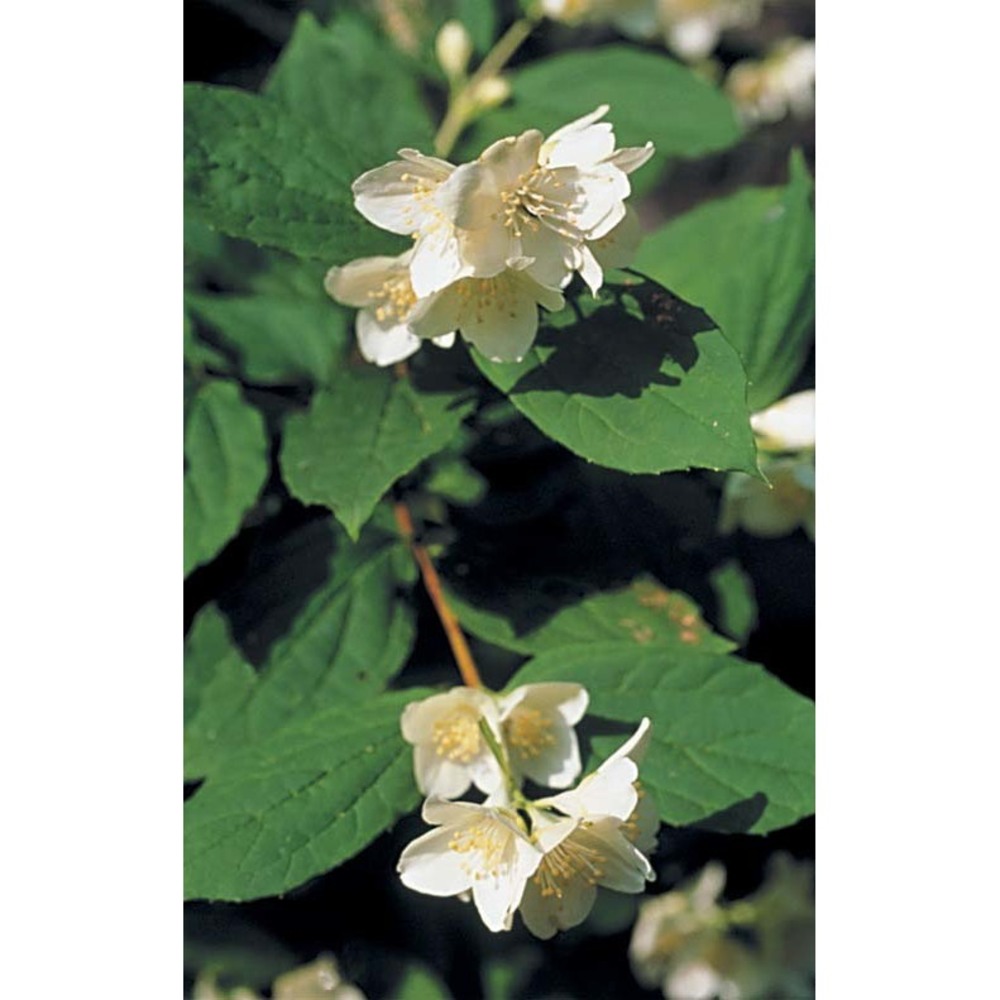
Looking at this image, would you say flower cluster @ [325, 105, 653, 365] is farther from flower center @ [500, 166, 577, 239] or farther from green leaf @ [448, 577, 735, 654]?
green leaf @ [448, 577, 735, 654]

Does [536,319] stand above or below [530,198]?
below

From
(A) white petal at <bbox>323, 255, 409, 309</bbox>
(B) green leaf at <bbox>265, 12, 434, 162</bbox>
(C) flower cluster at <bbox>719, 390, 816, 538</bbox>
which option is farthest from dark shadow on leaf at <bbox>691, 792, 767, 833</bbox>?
(B) green leaf at <bbox>265, 12, 434, 162</bbox>

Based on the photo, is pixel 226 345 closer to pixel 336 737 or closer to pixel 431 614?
pixel 431 614

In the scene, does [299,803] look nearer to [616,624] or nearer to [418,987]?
[616,624]

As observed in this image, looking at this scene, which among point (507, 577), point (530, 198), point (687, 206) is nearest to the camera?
point (530, 198)

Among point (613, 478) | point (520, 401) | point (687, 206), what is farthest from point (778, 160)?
point (520, 401)
